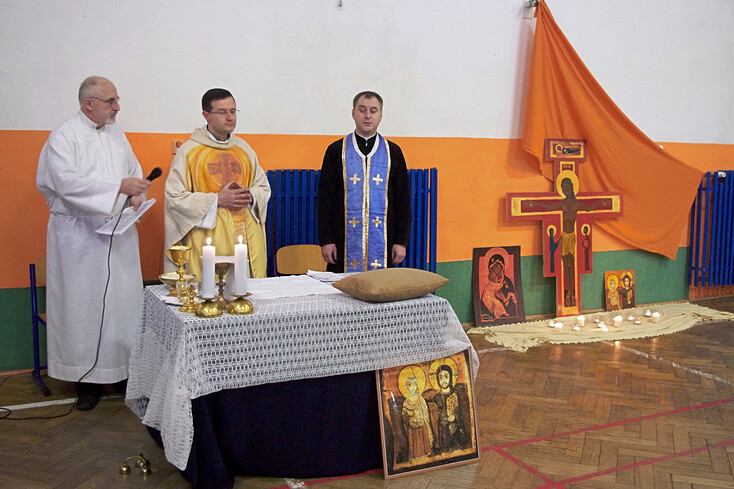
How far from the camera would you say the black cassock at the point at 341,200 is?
4.14 m

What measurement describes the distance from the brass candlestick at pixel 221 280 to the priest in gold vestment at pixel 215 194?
101cm

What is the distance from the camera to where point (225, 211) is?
362 centimetres

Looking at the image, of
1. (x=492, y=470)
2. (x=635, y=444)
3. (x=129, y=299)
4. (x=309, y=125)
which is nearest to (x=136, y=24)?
(x=309, y=125)

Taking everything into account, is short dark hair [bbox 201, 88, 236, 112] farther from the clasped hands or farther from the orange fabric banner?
the orange fabric banner

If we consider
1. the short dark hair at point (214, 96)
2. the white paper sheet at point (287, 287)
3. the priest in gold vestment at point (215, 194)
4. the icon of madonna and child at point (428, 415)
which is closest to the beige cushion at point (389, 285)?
the white paper sheet at point (287, 287)

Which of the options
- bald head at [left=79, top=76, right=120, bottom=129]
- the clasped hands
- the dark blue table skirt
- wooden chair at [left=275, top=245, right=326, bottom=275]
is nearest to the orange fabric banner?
wooden chair at [left=275, top=245, right=326, bottom=275]

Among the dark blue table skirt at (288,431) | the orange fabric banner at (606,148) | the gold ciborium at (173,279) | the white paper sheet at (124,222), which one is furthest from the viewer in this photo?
the orange fabric banner at (606,148)

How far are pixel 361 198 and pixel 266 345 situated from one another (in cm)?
187

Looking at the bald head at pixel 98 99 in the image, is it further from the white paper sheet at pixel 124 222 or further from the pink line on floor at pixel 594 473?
the pink line on floor at pixel 594 473

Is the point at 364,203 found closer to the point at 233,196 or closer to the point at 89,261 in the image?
the point at 233,196

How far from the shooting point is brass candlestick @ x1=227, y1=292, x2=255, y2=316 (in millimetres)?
2387

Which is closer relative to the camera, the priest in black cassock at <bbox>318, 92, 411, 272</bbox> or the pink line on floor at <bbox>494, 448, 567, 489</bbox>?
the pink line on floor at <bbox>494, 448, 567, 489</bbox>

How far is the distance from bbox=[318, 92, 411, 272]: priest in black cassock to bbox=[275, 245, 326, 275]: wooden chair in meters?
0.10

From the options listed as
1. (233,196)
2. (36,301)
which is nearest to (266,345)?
(233,196)
